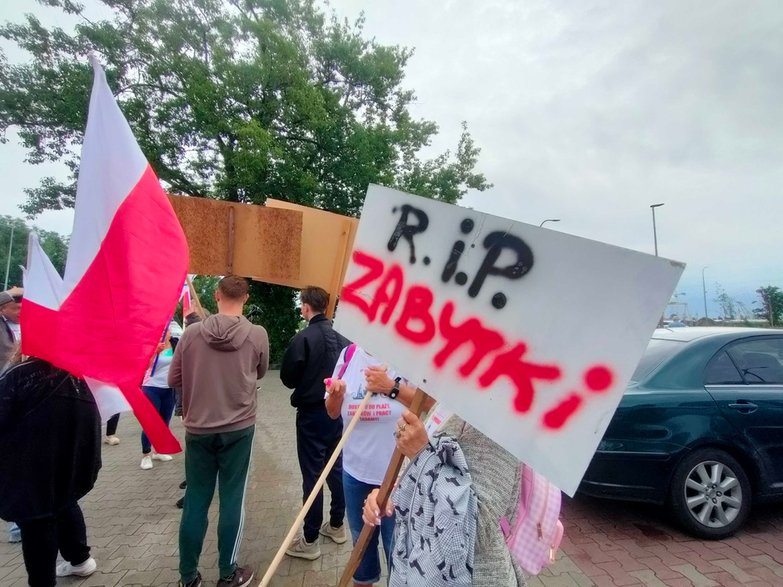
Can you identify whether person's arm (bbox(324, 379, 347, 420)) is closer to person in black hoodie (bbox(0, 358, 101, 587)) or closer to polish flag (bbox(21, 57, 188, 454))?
polish flag (bbox(21, 57, 188, 454))

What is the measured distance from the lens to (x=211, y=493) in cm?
289

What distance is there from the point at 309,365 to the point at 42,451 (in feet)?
5.36

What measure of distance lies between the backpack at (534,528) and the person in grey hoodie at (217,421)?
1.93m

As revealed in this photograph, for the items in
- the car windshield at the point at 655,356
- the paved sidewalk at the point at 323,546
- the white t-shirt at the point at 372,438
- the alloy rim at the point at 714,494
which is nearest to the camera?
the white t-shirt at the point at 372,438

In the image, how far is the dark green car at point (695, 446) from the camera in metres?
3.57

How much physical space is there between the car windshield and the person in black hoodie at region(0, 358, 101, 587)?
13.6ft

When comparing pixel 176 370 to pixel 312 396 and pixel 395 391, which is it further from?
pixel 395 391

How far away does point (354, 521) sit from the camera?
2.48m

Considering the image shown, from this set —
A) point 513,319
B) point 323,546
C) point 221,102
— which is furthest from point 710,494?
point 221,102

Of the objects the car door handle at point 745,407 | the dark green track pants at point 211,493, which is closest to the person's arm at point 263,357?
the dark green track pants at point 211,493

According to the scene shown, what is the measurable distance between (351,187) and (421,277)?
47.6 feet

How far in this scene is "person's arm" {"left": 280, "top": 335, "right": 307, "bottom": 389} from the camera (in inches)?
130

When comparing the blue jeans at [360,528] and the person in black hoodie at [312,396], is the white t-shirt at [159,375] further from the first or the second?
the blue jeans at [360,528]

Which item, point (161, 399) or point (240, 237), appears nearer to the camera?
point (240, 237)
